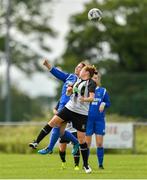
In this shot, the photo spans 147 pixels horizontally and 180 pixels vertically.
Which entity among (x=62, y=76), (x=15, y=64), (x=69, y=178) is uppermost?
(x=15, y=64)

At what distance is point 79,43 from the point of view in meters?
61.8

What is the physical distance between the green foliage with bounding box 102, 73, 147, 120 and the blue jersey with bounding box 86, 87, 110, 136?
76.5ft

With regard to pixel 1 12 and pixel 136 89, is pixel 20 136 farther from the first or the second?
pixel 1 12

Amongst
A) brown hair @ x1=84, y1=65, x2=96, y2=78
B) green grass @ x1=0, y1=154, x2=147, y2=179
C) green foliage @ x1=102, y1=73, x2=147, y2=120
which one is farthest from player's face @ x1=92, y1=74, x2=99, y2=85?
green foliage @ x1=102, y1=73, x2=147, y2=120

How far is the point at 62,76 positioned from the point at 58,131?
1.18 m

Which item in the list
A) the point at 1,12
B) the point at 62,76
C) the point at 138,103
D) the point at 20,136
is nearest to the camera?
the point at 62,76

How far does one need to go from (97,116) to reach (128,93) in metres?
27.5

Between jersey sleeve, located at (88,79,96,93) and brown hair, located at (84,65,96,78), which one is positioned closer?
jersey sleeve, located at (88,79,96,93)

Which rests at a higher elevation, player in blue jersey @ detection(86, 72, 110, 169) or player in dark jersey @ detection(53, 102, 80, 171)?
player in blue jersey @ detection(86, 72, 110, 169)

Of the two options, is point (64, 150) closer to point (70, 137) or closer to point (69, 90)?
point (70, 137)

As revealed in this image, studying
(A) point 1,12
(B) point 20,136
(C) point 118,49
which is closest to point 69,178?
(B) point 20,136

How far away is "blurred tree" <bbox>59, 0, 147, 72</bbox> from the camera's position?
59.1m

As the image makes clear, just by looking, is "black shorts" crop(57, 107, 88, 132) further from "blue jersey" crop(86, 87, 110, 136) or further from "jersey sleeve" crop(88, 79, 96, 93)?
"blue jersey" crop(86, 87, 110, 136)

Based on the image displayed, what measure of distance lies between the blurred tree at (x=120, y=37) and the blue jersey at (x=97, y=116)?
38285 mm
